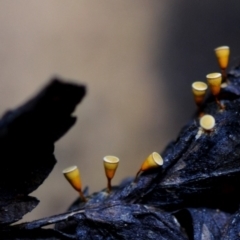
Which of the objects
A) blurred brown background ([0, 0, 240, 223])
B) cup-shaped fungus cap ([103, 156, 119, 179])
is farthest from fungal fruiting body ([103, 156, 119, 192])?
blurred brown background ([0, 0, 240, 223])

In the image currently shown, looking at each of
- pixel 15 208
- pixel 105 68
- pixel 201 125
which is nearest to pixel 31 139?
pixel 15 208

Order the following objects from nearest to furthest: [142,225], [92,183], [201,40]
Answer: [142,225] → [201,40] → [92,183]

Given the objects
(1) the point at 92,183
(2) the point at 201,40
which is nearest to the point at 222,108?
(2) the point at 201,40

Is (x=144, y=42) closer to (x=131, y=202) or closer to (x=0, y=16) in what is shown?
(x=0, y=16)

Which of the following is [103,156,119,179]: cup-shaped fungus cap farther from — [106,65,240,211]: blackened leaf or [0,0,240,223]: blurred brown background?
[0,0,240,223]: blurred brown background

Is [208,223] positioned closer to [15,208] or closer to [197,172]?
[197,172]

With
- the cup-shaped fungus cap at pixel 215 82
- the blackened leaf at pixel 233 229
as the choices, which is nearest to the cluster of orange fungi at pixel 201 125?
the cup-shaped fungus cap at pixel 215 82
